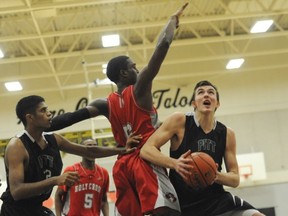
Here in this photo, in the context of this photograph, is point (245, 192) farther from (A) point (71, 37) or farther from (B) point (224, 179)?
(B) point (224, 179)

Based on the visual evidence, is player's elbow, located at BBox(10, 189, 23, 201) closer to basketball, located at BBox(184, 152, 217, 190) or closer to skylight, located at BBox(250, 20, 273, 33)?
basketball, located at BBox(184, 152, 217, 190)

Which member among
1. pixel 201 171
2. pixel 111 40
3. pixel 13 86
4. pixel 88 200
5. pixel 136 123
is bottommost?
pixel 88 200

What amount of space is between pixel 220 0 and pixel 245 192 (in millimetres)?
6228

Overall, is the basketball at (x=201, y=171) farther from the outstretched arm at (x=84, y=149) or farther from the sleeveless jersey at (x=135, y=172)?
the outstretched arm at (x=84, y=149)

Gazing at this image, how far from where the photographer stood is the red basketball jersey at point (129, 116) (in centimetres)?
411

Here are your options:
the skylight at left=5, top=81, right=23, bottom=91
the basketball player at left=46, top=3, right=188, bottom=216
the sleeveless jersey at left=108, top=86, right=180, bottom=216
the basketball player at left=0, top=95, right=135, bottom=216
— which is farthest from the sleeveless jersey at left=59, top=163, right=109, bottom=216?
the skylight at left=5, top=81, right=23, bottom=91

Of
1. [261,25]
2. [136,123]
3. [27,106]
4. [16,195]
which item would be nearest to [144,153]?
[136,123]

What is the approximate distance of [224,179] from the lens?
153 inches

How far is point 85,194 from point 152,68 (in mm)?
3352

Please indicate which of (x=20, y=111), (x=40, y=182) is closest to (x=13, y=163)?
(x=40, y=182)

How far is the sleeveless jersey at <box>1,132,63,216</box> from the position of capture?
13.5ft

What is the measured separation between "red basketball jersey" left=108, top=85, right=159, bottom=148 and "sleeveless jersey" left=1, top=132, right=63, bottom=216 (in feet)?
2.09

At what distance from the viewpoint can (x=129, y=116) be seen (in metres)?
4.16

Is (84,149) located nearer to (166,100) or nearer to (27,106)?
(27,106)
